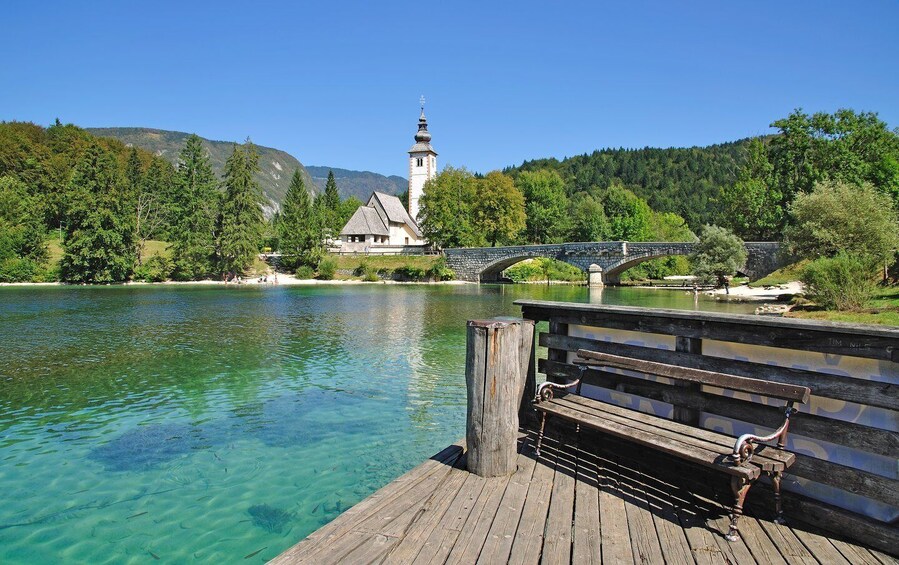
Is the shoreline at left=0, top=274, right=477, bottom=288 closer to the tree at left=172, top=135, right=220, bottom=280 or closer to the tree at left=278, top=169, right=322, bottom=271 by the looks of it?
the tree at left=172, top=135, right=220, bottom=280

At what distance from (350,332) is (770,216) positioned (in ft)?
153

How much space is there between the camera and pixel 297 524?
5.36 metres

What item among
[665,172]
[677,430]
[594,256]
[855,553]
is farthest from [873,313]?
[665,172]

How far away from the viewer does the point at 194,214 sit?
5747 cm

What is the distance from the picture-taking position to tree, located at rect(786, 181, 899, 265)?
1081 inches

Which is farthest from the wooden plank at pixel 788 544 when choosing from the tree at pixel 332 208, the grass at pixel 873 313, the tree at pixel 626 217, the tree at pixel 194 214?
the tree at pixel 626 217

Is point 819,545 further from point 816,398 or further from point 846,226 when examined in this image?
point 846,226

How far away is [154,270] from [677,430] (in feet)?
190

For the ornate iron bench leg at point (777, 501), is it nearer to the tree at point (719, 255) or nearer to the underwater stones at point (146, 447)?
the underwater stones at point (146, 447)

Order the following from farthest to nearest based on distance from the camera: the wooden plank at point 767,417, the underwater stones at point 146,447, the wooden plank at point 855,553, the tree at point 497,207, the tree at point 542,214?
the tree at point 542,214 < the tree at point 497,207 < the underwater stones at point 146,447 < the wooden plank at point 767,417 < the wooden plank at point 855,553

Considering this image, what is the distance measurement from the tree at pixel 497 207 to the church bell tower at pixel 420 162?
672 inches

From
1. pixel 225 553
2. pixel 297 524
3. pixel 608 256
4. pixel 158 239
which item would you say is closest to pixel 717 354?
pixel 297 524

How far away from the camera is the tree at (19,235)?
49125 millimetres

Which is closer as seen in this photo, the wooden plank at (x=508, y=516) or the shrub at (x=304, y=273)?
the wooden plank at (x=508, y=516)
